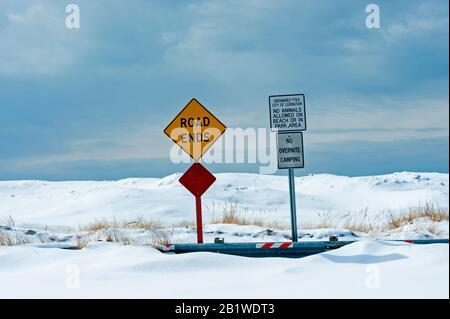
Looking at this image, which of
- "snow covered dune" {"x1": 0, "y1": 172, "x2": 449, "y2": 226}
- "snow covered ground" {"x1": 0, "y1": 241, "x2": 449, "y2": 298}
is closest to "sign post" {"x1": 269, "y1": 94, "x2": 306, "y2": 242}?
"snow covered ground" {"x1": 0, "y1": 241, "x2": 449, "y2": 298}

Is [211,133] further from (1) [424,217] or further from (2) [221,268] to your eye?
(1) [424,217]

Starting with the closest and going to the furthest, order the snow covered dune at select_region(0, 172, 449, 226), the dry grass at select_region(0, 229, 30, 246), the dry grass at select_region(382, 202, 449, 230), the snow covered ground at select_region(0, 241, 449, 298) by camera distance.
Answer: the snow covered ground at select_region(0, 241, 449, 298)
the dry grass at select_region(0, 229, 30, 246)
the dry grass at select_region(382, 202, 449, 230)
the snow covered dune at select_region(0, 172, 449, 226)

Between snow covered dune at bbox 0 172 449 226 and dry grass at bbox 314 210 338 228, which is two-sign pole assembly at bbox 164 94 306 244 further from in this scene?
snow covered dune at bbox 0 172 449 226

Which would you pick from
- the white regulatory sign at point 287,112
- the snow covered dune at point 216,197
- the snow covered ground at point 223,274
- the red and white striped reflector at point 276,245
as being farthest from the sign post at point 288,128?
the snow covered dune at point 216,197

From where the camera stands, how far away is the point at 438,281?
21.7ft

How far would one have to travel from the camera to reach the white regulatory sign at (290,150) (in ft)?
35.2

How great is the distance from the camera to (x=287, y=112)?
10781mm

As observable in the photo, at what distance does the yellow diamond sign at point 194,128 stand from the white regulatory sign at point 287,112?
1.04 metres

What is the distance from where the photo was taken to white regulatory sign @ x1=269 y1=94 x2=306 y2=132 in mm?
10742

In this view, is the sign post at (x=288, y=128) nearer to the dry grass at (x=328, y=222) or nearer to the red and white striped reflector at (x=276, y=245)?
the red and white striped reflector at (x=276, y=245)
